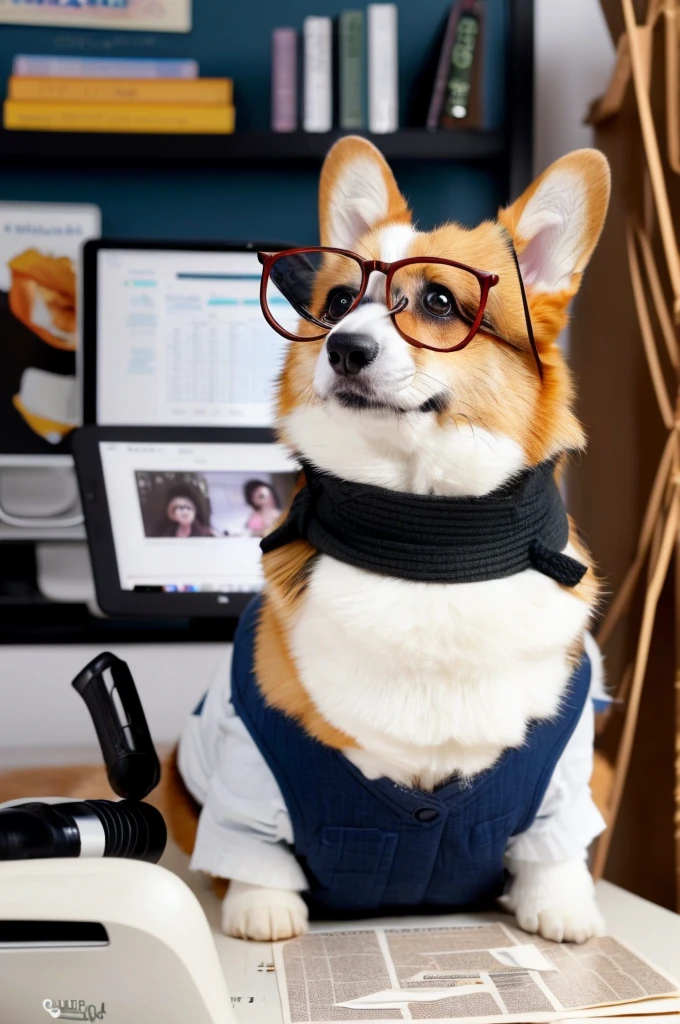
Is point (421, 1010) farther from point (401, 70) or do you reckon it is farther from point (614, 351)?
point (401, 70)

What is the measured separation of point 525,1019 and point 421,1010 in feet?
0.25

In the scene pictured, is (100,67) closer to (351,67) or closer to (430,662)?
(351,67)

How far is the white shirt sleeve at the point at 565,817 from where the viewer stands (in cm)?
88

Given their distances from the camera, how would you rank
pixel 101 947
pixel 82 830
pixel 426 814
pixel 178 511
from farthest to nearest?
pixel 178 511, pixel 426 814, pixel 82 830, pixel 101 947

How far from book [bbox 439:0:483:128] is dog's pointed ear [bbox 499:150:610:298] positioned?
803 millimetres

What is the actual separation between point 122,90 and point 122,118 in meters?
0.05

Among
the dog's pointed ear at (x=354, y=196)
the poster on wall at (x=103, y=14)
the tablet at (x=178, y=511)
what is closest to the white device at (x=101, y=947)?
the dog's pointed ear at (x=354, y=196)

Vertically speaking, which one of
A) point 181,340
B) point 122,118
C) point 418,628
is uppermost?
point 122,118

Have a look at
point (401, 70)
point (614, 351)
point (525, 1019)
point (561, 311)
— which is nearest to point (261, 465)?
point (614, 351)

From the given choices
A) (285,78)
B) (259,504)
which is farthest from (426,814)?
(285,78)

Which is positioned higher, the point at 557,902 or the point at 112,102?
the point at 112,102

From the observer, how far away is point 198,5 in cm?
171

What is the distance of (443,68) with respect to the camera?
1.55 metres

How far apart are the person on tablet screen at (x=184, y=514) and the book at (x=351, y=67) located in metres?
0.67
